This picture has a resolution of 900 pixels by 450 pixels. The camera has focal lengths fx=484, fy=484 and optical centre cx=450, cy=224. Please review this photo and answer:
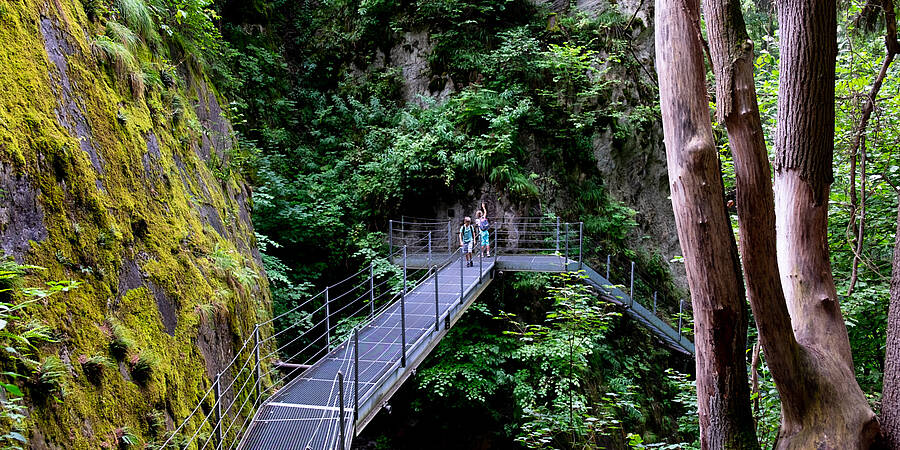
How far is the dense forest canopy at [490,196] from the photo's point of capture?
2.43 metres

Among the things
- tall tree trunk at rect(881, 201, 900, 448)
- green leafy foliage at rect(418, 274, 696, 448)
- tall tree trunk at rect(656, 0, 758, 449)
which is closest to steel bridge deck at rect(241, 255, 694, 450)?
green leafy foliage at rect(418, 274, 696, 448)

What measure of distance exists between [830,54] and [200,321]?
5.09 m

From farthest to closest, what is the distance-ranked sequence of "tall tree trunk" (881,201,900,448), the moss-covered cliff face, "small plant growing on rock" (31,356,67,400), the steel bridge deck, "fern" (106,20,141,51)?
"fern" (106,20,141,51) < the steel bridge deck < the moss-covered cliff face < "small plant growing on rock" (31,356,67,400) < "tall tree trunk" (881,201,900,448)

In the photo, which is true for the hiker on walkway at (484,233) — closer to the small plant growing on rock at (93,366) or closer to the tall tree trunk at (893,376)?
the small plant growing on rock at (93,366)

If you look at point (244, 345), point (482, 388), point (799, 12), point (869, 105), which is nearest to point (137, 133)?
point (244, 345)

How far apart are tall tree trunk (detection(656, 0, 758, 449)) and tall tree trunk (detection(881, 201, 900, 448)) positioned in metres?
0.56

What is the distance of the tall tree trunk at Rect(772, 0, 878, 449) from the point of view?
235cm

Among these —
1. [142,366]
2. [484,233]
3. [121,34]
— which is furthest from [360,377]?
[484,233]

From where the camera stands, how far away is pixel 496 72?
13156 millimetres

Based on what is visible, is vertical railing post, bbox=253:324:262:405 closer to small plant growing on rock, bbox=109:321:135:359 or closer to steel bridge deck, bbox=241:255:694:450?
steel bridge deck, bbox=241:255:694:450

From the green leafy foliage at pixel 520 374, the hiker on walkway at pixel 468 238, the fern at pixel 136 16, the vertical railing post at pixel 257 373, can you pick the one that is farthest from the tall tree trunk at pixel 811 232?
the hiker on walkway at pixel 468 238

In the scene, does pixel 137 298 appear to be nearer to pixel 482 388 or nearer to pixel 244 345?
pixel 244 345

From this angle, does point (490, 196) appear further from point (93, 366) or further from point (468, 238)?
point (93, 366)

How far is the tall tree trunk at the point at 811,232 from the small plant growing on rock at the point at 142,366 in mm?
4174
